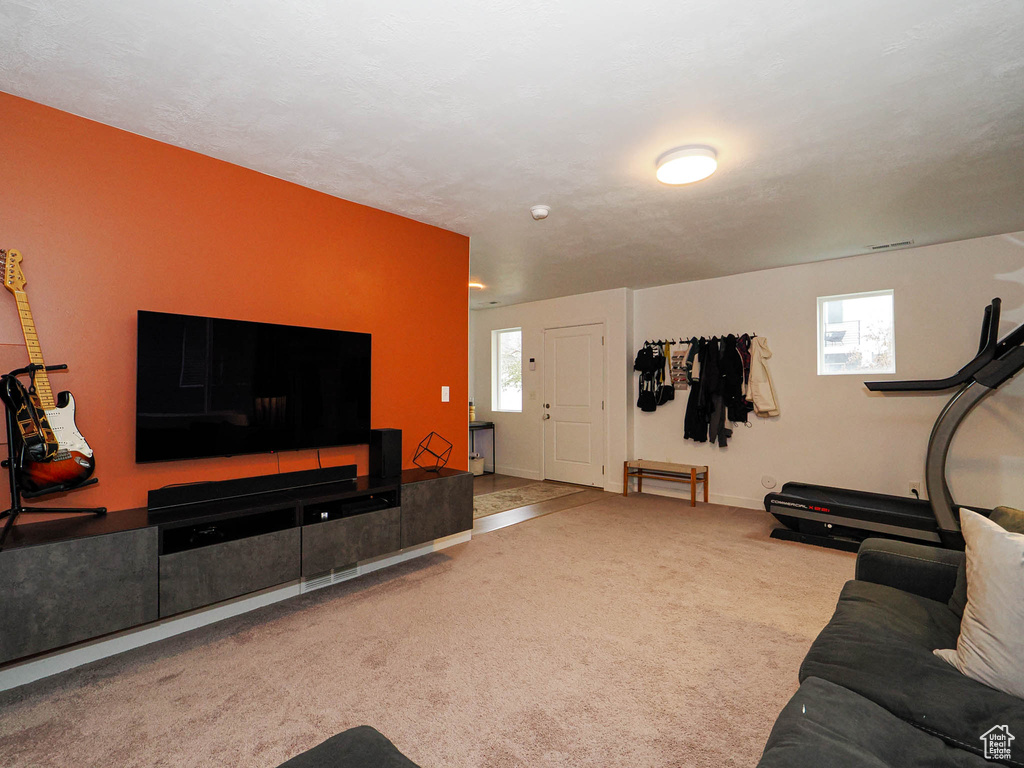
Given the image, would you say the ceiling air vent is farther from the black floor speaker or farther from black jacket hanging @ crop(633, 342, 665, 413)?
the black floor speaker

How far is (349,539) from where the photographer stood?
116 inches

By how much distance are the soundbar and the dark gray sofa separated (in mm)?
2620

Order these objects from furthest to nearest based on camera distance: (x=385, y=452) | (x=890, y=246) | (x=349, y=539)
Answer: (x=890, y=246)
(x=385, y=452)
(x=349, y=539)

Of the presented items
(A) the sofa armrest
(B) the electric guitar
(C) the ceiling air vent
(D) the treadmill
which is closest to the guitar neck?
(B) the electric guitar

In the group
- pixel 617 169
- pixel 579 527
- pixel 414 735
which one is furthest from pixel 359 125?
pixel 579 527

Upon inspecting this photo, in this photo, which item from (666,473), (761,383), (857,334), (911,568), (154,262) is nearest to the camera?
(911,568)

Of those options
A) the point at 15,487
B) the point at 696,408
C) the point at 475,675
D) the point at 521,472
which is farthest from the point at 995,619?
the point at 521,472

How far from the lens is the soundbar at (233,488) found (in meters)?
2.56

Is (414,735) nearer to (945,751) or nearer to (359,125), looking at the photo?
(945,751)

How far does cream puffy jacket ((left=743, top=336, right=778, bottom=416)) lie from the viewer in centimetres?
512

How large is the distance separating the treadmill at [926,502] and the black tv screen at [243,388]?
359cm

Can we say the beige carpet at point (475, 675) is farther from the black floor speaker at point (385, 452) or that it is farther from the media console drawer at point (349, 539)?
the black floor speaker at point (385, 452)

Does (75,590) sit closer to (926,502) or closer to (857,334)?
(926,502)

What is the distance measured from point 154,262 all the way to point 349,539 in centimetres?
183
